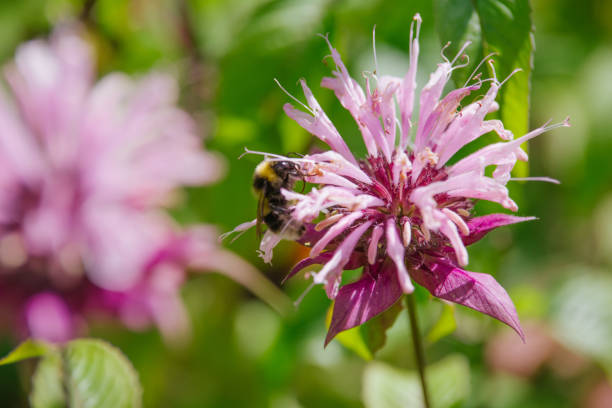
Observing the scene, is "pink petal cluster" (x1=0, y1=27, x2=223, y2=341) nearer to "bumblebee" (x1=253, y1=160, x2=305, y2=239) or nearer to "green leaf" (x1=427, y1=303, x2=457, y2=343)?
"bumblebee" (x1=253, y1=160, x2=305, y2=239)

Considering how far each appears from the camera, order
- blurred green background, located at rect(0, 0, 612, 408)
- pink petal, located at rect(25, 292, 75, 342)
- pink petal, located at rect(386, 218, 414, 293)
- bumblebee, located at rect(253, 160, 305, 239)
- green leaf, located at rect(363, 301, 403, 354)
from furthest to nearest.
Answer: pink petal, located at rect(25, 292, 75, 342) < blurred green background, located at rect(0, 0, 612, 408) < bumblebee, located at rect(253, 160, 305, 239) < green leaf, located at rect(363, 301, 403, 354) < pink petal, located at rect(386, 218, 414, 293)

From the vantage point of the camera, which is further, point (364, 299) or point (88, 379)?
point (88, 379)

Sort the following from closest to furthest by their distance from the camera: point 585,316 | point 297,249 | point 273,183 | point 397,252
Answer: point 397,252, point 273,183, point 585,316, point 297,249

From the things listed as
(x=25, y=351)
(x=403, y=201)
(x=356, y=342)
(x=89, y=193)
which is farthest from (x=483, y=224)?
(x=89, y=193)

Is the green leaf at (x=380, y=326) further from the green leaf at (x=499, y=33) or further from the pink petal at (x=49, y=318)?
the pink petal at (x=49, y=318)

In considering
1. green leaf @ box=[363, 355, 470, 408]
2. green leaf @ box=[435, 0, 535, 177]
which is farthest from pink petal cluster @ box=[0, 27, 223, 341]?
green leaf @ box=[435, 0, 535, 177]

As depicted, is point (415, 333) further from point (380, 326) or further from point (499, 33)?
point (499, 33)
